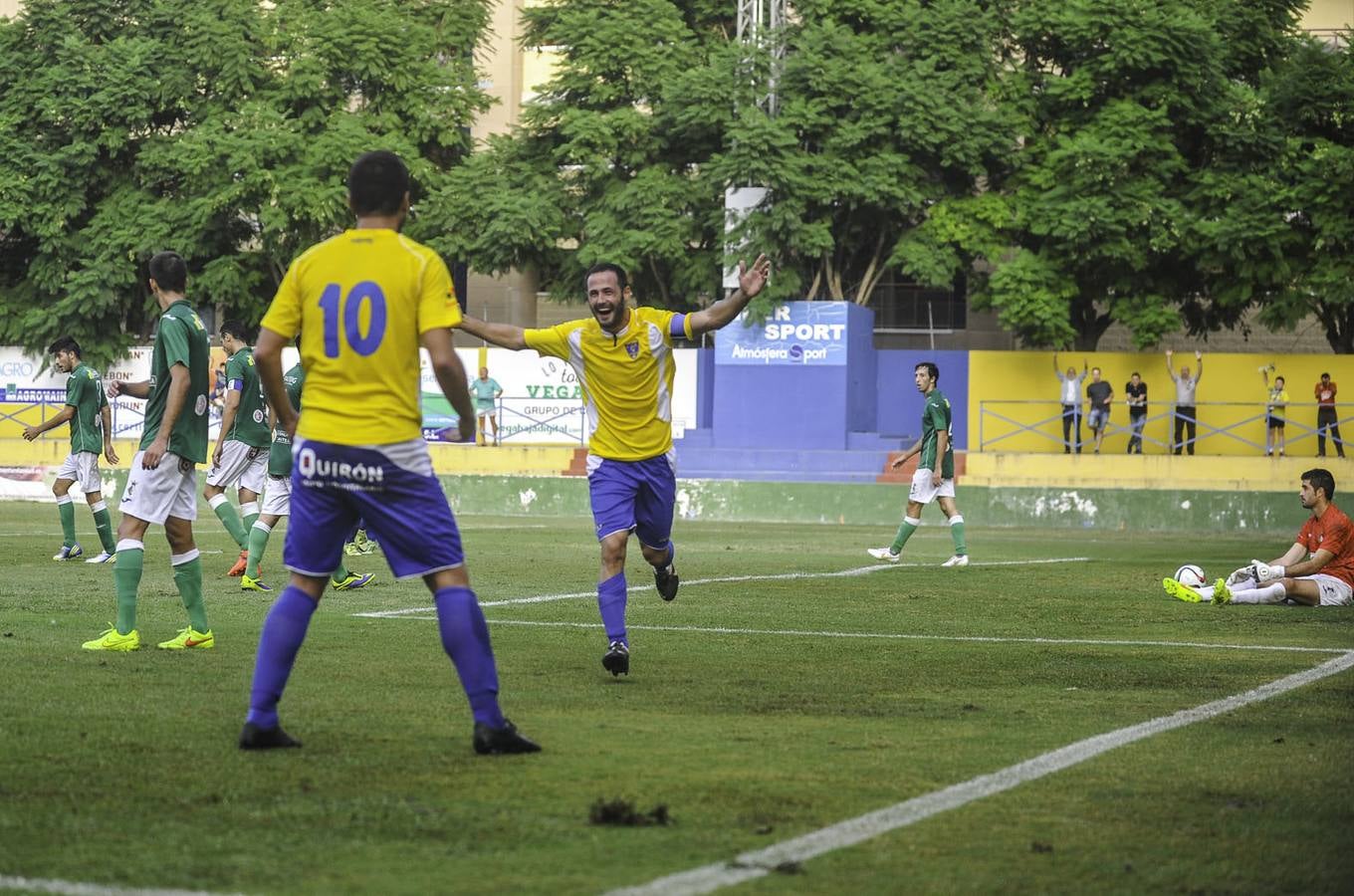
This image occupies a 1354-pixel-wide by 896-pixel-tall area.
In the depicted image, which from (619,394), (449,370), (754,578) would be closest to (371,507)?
(449,370)

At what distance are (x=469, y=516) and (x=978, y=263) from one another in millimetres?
16352

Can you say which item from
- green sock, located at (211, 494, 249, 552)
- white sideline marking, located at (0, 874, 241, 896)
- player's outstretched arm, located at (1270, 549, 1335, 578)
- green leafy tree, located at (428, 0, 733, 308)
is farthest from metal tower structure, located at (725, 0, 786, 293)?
white sideline marking, located at (0, 874, 241, 896)

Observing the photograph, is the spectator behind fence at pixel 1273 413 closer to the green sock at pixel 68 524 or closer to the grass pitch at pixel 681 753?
the grass pitch at pixel 681 753

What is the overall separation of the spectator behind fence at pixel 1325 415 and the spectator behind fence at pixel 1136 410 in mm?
3187

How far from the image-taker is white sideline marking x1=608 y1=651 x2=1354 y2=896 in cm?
462

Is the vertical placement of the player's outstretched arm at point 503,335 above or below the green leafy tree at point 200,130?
below

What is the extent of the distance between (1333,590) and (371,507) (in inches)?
376

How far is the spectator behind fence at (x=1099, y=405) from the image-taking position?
36.5 m

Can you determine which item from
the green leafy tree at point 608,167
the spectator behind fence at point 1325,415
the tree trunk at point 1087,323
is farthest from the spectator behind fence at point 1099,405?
the green leafy tree at point 608,167

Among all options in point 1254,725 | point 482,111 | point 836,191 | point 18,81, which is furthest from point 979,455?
point 1254,725

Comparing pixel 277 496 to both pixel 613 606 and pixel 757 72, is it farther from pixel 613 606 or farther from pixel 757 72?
pixel 757 72

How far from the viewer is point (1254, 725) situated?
761 cm

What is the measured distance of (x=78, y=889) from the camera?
175 inches

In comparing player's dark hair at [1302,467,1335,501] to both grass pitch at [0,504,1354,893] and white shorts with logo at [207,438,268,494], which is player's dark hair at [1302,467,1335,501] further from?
white shorts with logo at [207,438,268,494]
